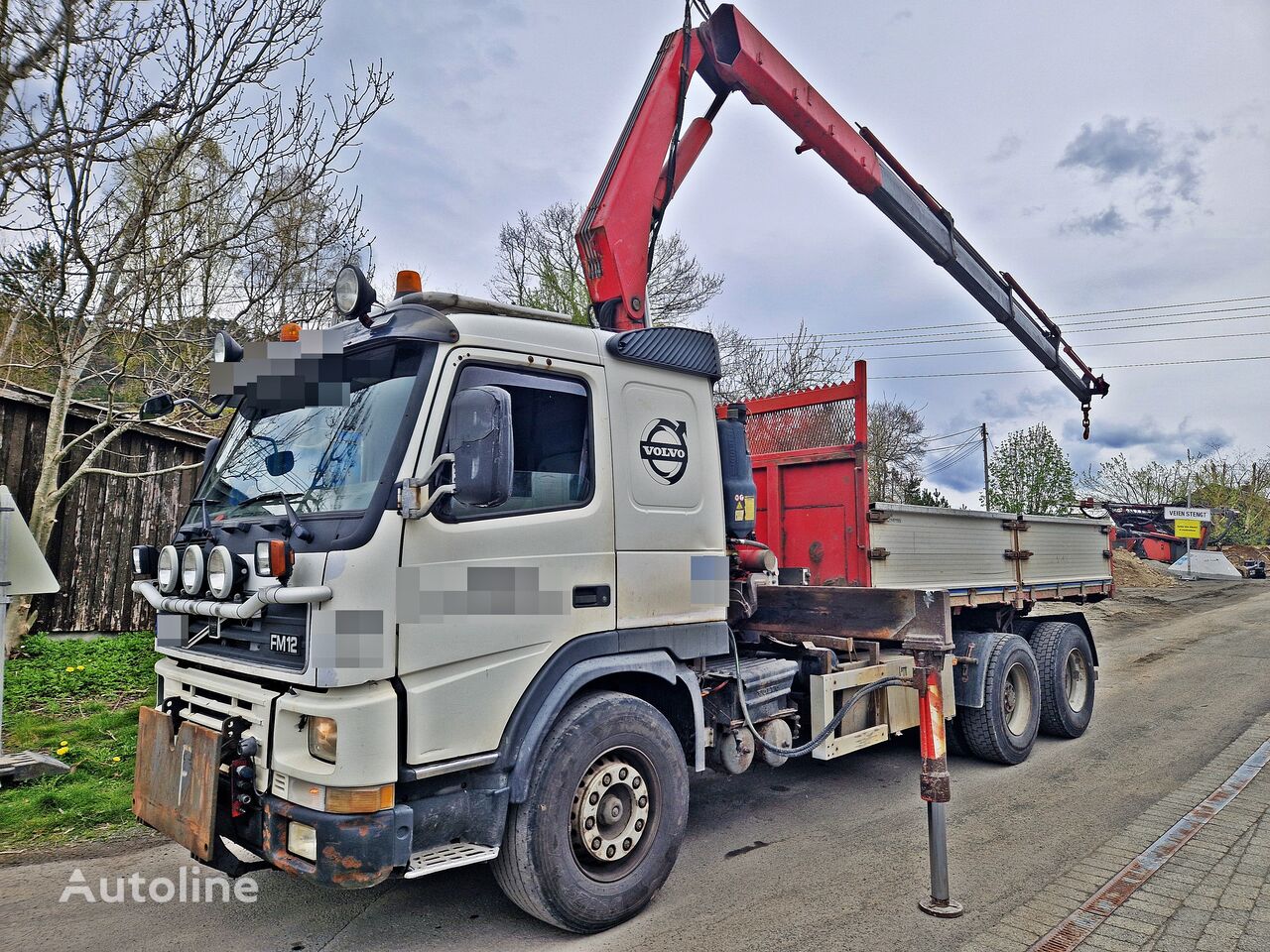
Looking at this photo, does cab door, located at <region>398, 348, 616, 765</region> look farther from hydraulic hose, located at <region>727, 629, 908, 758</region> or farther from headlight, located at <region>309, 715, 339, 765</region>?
hydraulic hose, located at <region>727, 629, 908, 758</region>

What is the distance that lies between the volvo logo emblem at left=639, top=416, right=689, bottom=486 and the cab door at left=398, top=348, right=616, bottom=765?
283mm

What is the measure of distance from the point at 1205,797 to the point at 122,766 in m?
7.66

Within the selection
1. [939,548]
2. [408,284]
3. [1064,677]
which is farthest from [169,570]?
[1064,677]

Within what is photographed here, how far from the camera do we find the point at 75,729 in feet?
21.8

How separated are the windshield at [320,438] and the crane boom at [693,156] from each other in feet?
7.11

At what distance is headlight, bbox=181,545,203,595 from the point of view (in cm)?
348

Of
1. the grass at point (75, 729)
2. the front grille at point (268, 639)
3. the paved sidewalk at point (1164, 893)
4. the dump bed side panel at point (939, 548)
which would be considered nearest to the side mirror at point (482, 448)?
the front grille at point (268, 639)

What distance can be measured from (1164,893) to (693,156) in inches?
214

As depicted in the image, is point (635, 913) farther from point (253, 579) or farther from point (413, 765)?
point (253, 579)

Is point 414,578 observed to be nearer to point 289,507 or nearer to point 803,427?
point 289,507

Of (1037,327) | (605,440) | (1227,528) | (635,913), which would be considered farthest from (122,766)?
(1227,528)

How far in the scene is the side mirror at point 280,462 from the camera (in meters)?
3.62

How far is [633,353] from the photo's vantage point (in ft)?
13.6

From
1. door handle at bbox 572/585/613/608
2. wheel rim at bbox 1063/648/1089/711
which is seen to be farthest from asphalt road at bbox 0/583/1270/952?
door handle at bbox 572/585/613/608
